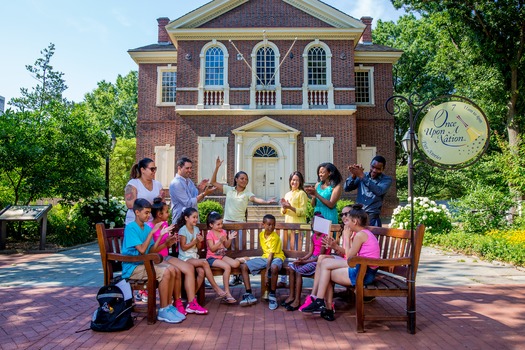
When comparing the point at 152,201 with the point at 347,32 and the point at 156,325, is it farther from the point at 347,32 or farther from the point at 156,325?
the point at 347,32

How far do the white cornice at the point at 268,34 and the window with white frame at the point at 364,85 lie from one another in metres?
2.33

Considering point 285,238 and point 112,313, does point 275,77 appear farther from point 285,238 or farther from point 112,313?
point 112,313

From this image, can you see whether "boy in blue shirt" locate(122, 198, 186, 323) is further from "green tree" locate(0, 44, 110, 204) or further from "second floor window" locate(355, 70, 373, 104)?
"second floor window" locate(355, 70, 373, 104)

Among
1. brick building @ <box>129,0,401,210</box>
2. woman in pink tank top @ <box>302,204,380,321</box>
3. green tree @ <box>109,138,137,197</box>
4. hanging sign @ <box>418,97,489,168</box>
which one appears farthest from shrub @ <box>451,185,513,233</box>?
green tree @ <box>109,138,137,197</box>

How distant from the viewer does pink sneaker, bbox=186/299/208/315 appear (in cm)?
458

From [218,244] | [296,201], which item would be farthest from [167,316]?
[296,201]

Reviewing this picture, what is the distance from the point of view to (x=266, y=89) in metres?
17.9

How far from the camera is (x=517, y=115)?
18.4 meters

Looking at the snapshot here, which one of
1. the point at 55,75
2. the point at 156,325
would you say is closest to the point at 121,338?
the point at 156,325

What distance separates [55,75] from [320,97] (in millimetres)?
40103

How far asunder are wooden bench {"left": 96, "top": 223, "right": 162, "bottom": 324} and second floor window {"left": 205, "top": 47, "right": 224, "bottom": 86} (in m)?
14.0

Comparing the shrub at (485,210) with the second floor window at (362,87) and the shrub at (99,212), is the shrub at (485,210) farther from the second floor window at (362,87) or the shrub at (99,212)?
the shrub at (99,212)

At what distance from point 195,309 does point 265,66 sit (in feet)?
49.2

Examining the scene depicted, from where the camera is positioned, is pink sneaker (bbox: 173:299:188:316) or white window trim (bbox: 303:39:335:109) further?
white window trim (bbox: 303:39:335:109)
